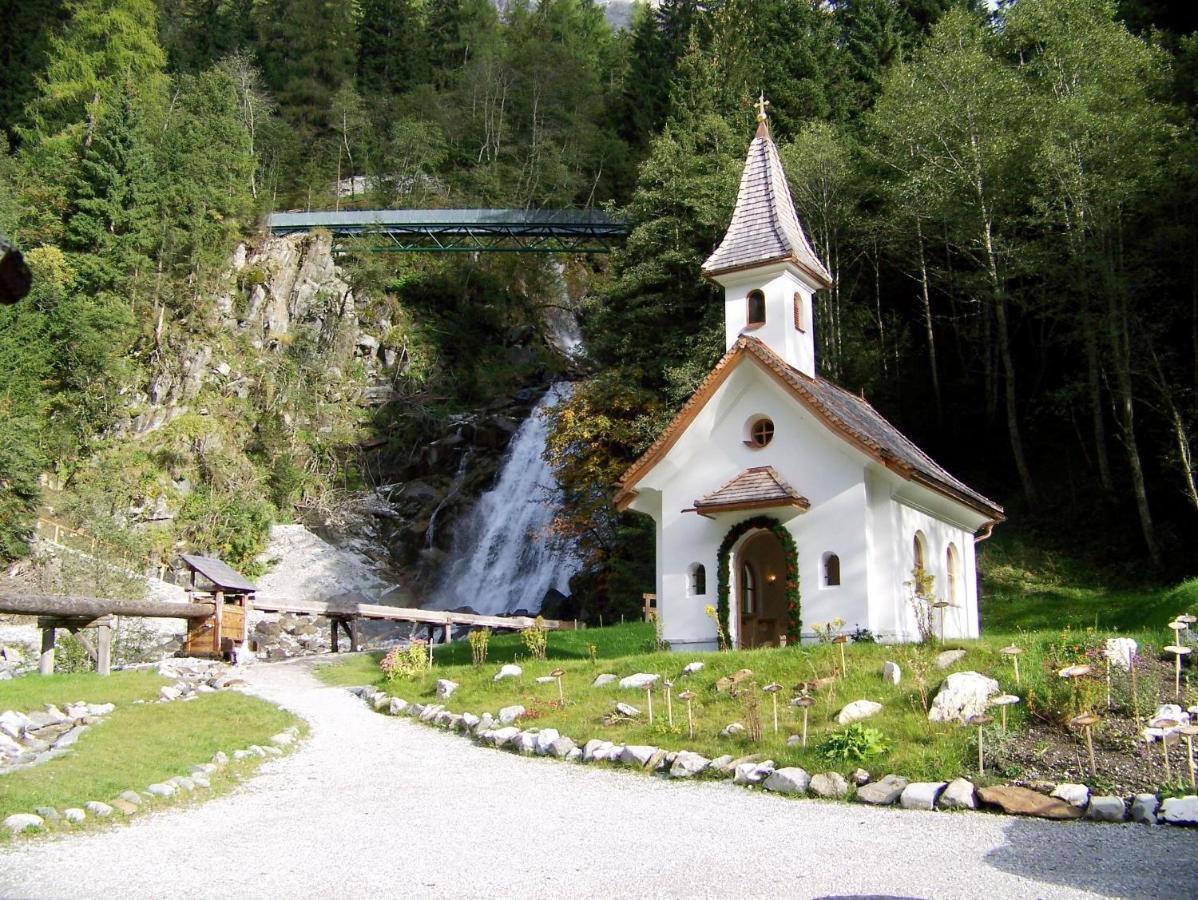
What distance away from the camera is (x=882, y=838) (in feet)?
26.5

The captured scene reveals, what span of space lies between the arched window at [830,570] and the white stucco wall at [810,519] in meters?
0.13

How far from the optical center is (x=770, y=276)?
68.0 ft

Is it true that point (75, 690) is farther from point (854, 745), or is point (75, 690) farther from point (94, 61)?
point (94, 61)

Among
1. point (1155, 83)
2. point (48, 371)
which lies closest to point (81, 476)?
point (48, 371)

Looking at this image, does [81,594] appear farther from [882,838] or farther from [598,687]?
[882,838]

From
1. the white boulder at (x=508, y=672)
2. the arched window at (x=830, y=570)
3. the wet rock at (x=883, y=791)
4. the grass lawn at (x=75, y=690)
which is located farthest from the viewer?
the arched window at (x=830, y=570)

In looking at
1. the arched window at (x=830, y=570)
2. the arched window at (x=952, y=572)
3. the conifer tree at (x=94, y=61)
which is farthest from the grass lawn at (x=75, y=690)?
the conifer tree at (x=94, y=61)

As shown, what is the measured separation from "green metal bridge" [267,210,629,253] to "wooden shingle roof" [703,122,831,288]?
69.9ft

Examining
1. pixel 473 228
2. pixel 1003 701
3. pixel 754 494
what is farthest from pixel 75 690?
pixel 473 228

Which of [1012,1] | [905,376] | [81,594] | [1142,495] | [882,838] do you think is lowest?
[882,838]

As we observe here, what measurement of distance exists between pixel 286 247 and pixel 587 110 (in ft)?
58.8

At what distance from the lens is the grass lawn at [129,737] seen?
31.9 feet

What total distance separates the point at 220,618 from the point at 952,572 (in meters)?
15.7

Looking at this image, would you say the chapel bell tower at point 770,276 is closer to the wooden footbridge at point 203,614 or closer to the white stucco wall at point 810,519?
the white stucco wall at point 810,519
